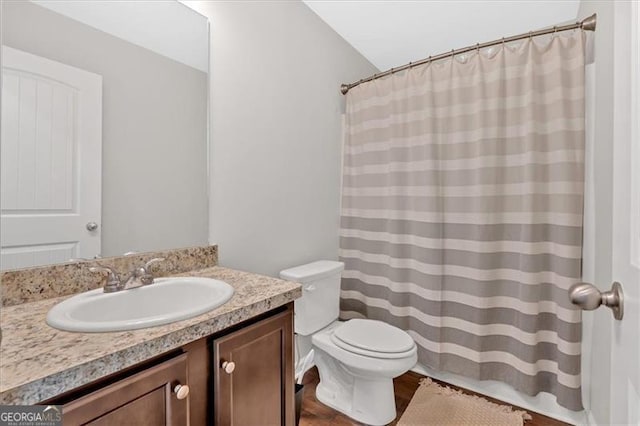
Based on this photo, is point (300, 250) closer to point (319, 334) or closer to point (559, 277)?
point (319, 334)

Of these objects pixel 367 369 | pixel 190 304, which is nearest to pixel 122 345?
pixel 190 304

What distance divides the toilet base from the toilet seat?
0.50 ft

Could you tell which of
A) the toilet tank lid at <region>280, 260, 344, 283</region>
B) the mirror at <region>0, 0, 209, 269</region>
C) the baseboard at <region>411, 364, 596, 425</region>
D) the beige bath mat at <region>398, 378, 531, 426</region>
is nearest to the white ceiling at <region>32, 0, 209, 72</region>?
the mirror at <region>0, 0, 209, 269</region>

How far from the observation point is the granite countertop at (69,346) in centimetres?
55

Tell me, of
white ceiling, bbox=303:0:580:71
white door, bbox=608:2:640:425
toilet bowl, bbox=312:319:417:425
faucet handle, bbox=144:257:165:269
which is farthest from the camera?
white ceiling, bbox=303:0:580:71

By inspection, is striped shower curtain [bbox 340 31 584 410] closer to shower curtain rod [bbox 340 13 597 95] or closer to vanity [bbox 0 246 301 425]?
shower curtain rod [bbox 340 13 597 95]

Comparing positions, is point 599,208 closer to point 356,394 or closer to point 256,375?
point 356,394

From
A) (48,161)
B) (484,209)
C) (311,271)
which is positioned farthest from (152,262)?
(484,209)

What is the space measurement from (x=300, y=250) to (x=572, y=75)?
5.68ft

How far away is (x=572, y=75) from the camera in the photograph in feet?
5.05

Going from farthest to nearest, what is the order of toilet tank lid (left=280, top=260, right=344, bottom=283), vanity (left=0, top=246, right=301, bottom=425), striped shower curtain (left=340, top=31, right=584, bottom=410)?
1. toilet tank lid (left=280, top=260, right=344, bottom=283)
2. striped shower curtain (left=340, top=31, right=584, bottom=410)
3. vanity (left=0, top=246, right=301, bottom=425)

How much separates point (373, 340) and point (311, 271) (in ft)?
1.62

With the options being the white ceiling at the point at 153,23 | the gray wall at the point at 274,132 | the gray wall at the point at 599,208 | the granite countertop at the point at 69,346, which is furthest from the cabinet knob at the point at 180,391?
the gray wall at the point at 599,208

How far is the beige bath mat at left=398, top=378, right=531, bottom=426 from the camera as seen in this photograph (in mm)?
1586
